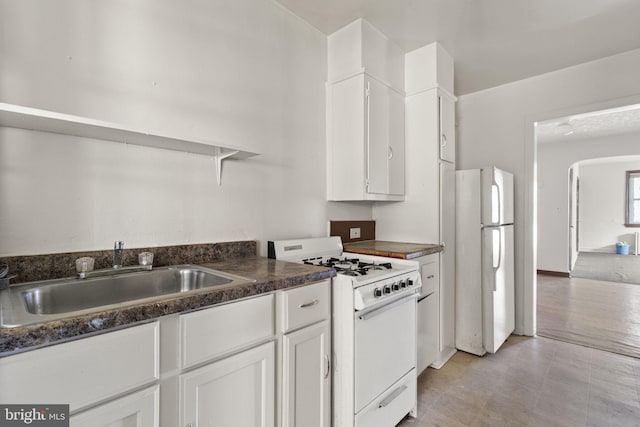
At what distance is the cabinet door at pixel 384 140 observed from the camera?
2.32 m

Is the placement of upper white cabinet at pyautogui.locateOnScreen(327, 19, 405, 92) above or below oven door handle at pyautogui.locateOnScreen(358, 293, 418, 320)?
above

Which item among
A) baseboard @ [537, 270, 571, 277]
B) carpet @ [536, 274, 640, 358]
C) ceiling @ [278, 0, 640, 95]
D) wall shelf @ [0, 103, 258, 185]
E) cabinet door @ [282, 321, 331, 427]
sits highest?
ceiling @ [278, 0, 640, 95]

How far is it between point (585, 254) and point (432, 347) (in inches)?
324

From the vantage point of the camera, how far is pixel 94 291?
1.23 m

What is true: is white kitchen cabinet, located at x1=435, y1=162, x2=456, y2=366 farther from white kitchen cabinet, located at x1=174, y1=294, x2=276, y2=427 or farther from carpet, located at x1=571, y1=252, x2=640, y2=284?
carpet, located at x1=571, y1=252, x2=640, y2=284

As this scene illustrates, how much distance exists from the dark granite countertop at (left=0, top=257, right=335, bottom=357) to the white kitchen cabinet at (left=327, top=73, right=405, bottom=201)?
999 millimetres

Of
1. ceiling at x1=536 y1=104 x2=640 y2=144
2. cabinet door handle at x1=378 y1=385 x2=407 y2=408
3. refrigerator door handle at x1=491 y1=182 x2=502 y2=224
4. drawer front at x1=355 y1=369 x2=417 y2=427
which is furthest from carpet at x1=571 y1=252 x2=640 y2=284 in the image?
cabinet door handle at x1=378 y1=385 x2=407 y2=408

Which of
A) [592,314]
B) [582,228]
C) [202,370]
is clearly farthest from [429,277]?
[582,228]

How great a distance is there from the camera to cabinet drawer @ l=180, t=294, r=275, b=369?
A: 99 cm

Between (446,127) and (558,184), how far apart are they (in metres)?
4.79

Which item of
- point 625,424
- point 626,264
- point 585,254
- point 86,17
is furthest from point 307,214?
point 585,254

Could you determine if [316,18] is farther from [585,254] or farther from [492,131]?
[585,254]

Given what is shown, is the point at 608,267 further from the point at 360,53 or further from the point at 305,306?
the point at 305,306

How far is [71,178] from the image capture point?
4.19 feet
